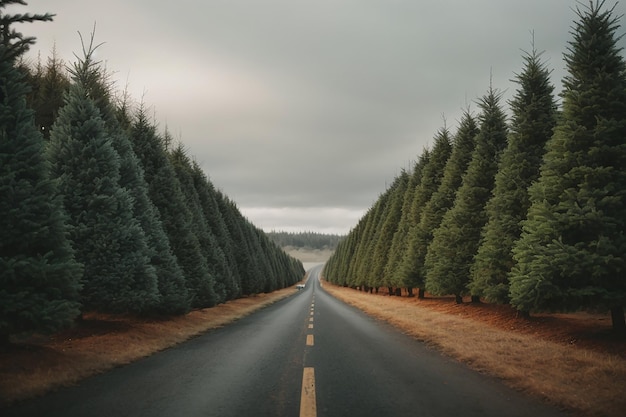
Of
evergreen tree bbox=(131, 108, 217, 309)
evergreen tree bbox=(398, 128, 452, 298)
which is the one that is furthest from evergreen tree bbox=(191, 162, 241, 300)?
evergreen tree bbox=(398, 128, 452, 298)

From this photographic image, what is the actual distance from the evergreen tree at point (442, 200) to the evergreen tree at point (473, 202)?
7.94ft

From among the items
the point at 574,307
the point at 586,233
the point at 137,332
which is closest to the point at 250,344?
the point at 137,332

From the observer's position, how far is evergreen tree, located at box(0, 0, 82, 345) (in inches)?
282

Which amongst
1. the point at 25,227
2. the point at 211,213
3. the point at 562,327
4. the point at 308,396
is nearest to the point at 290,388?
the point at 308,396

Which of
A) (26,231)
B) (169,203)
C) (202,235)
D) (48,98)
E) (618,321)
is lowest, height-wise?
(618,321)

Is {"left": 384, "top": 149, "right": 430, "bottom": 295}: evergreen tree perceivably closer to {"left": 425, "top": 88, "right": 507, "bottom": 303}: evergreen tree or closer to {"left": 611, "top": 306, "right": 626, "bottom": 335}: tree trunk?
{"left": 425, "top": 88, "right": 507, "bottom": 303}: evergreen tree

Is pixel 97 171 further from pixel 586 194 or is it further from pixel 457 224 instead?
pixel 457 224

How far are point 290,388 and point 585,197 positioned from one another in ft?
29.8

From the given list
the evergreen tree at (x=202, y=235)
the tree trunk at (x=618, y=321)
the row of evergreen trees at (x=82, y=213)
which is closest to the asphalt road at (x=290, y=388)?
the row of evergreen trees at (x=82, y=213)

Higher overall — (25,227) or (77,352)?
(25,227)

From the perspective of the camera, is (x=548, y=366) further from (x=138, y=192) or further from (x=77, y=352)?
(x=138, y=192)

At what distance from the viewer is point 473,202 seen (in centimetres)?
2031

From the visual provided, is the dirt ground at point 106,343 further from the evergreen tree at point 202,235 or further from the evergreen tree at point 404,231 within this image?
the evergreen tree at point 404,231

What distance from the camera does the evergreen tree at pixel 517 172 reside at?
610 inches
